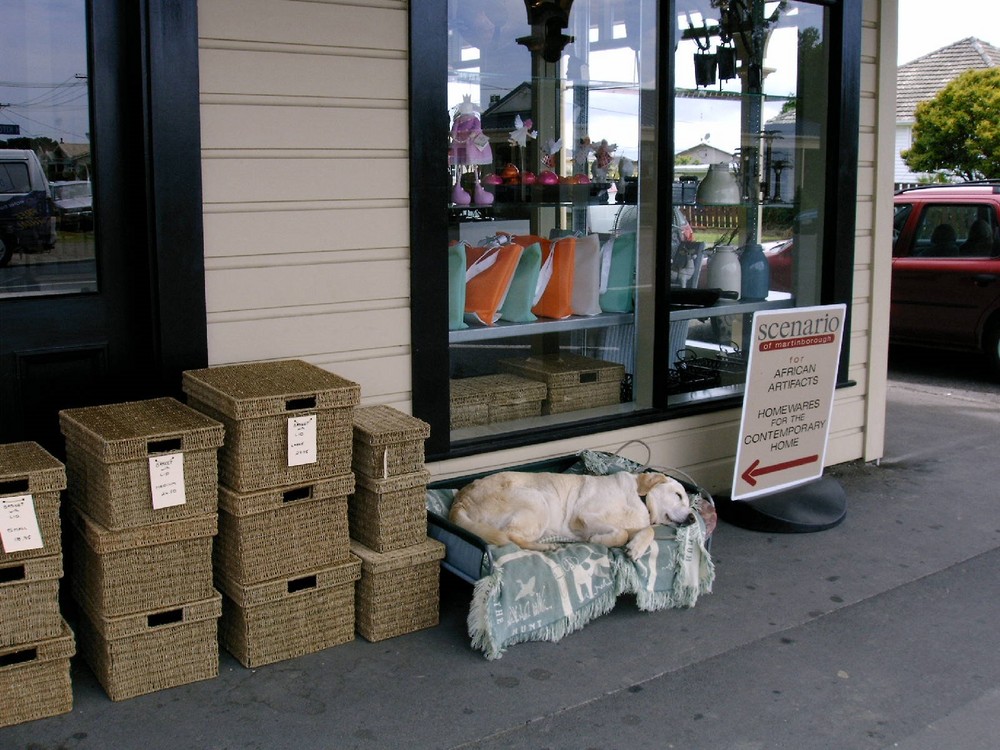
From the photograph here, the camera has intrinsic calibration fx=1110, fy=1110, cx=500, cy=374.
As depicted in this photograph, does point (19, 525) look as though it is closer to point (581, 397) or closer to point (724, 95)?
point (581, 397)

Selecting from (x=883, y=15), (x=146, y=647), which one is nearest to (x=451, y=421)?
(x=146, y=647)

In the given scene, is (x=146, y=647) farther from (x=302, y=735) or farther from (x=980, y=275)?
(x=980, y=275)

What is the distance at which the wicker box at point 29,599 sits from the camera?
10.5 ft

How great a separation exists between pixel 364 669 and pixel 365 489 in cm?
60

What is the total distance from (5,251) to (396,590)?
176cm

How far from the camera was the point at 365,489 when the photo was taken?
12.6ft

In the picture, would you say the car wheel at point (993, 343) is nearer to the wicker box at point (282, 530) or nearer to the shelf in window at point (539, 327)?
the shelf in window at point (539, 327)

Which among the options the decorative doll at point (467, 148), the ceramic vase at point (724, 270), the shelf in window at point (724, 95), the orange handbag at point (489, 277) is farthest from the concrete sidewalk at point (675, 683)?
the shelf in window at point (724, 95)

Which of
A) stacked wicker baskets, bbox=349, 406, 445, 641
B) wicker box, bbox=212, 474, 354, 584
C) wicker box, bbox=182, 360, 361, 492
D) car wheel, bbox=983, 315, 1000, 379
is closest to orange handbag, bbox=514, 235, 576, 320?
stacked wicker baskets, bbox=349, 406, 445, 641

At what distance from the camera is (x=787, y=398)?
518cm

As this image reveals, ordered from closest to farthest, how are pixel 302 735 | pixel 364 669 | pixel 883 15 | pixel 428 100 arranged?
1. pixel 302 735
2. pixel 364 669
3. pixel 428 100
4. pixel 883 15

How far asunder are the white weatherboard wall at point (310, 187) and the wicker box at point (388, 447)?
536 mm

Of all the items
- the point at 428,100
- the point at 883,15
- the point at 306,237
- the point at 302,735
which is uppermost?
the point at 883,15

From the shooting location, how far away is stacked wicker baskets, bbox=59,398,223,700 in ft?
10.9
